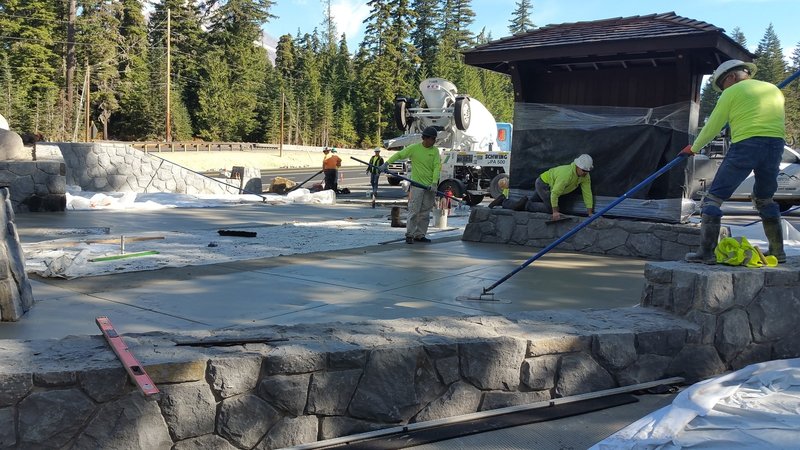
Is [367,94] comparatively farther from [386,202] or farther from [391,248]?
[391,248]

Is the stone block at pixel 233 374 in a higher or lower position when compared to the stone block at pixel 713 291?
lower

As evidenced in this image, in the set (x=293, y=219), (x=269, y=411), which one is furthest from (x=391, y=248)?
(x=269, y=411)

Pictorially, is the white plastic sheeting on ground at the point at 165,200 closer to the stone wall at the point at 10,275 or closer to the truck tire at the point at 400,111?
the truck tire at the point at 400,111

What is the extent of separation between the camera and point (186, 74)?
200ft

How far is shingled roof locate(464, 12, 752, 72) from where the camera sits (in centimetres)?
813

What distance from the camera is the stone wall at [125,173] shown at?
17078mm

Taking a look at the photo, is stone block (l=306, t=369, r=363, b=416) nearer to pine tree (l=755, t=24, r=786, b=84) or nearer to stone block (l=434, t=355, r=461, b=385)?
stone block (l=434, t=355, r=461, b=385)

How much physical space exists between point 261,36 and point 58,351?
72795mm

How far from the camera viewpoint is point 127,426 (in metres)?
2.69

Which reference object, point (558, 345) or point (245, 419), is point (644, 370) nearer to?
point (558, 345)

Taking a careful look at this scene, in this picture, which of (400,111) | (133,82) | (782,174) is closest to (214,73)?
(133,82)

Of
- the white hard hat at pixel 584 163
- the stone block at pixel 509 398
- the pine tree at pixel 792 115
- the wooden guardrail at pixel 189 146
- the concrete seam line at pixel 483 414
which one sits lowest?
the concrete seam line at pixel 483 414

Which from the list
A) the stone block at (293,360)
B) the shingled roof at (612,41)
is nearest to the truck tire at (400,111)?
the shingled roof at (612,41)

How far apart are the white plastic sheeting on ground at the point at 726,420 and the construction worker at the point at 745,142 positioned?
138 centimetres
